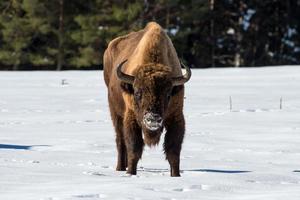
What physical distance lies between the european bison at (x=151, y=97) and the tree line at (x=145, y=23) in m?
29.6

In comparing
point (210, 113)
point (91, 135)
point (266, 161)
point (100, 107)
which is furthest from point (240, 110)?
point (266, 161)

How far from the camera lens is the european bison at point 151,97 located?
870 centimetres

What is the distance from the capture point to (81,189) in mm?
6938

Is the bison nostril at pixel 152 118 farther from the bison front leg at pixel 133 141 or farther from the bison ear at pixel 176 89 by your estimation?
the bison front leg at pixel 133 141

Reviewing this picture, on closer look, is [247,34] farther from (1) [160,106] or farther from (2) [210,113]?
(1) [160,106]

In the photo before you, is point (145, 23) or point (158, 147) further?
point (145, 23)

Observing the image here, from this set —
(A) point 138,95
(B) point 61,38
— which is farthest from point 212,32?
(A) point 138,95

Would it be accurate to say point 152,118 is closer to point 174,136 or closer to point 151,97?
point 151,97

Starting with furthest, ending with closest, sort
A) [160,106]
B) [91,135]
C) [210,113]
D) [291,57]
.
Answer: [291,57] → [210,113] → [91,135] → [160,106]

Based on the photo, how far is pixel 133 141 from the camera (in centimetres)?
930

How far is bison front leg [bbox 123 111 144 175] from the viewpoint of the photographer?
927 cm

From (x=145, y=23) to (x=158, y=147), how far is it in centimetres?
2890

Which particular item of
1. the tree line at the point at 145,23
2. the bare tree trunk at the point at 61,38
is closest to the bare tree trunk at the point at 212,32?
the tree line at the point at 145,23

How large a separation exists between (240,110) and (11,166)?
1025 centimetres
